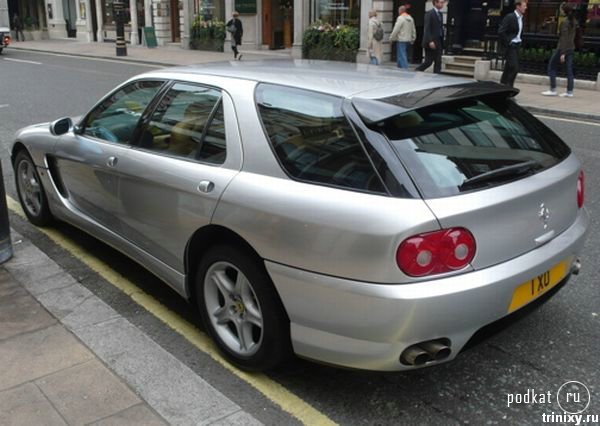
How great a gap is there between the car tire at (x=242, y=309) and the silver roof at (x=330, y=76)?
37.6 inches

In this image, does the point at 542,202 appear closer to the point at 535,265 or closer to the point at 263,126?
the point at 535,265

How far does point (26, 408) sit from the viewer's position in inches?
116

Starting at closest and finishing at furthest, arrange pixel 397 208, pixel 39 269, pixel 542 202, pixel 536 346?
pixel 397 208
pixel 542 202
pixel 536 346
pixel 39 269

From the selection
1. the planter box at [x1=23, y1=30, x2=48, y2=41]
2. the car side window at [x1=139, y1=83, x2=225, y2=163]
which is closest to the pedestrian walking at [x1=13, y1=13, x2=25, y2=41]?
the planter box at [x1=23, y1=30, x2=48, y2=41]

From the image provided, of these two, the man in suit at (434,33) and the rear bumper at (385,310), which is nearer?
the rear bumper at (385,310)

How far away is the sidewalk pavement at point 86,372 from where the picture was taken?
9.51ft

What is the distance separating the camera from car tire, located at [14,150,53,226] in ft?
17.6

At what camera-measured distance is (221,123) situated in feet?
11.4

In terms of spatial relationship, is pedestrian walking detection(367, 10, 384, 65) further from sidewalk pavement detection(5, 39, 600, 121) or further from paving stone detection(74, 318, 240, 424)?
paving stone detection(74, 318, 240, 424)

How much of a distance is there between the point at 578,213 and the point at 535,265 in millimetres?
712

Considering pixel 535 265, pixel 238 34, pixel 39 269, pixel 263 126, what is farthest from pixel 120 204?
pixel 238 34

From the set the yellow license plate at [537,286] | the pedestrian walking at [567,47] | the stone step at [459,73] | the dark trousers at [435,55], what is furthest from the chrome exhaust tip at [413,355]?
the stone step at [459,73]

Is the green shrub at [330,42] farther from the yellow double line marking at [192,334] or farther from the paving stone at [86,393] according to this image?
the paving stone at [86,393]
